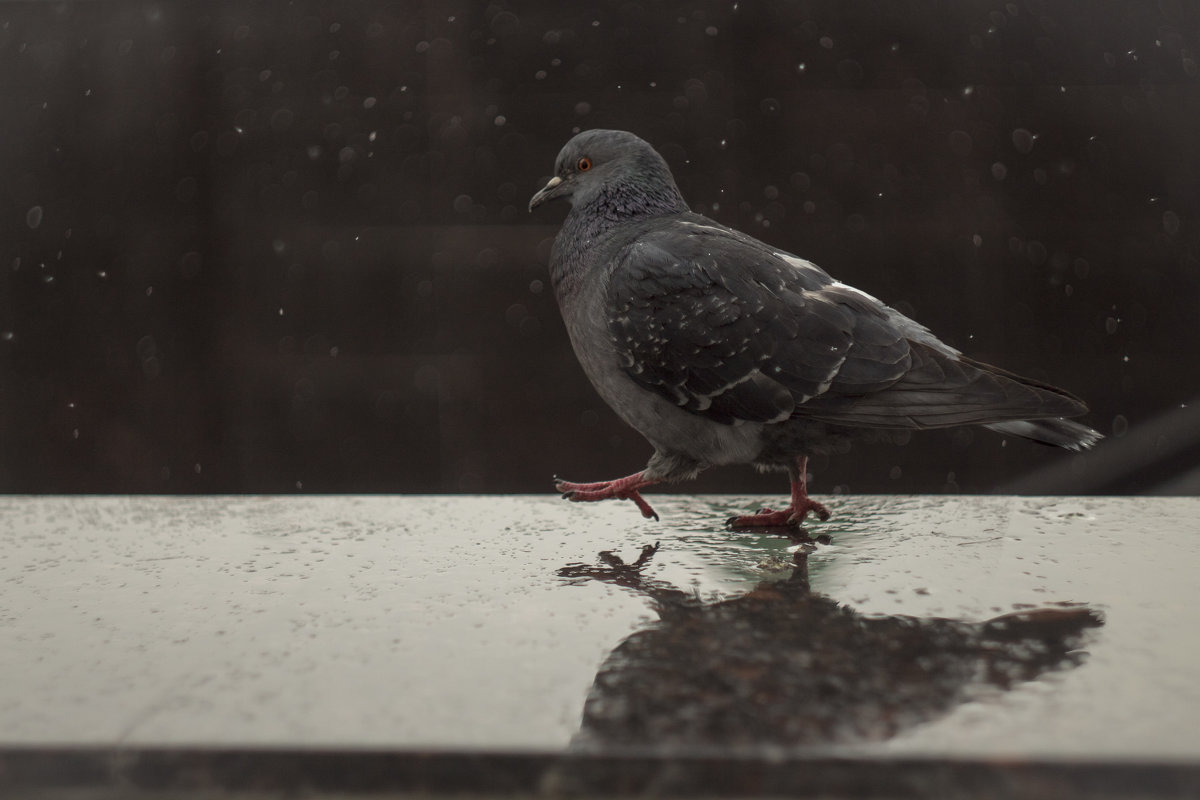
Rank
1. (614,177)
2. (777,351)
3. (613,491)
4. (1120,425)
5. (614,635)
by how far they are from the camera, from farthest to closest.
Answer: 1. (1120,425)
2. (614,177)
3. (613,491)
4. (777,351)
5. (614,635)

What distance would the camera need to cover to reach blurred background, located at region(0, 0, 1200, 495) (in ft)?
12.9

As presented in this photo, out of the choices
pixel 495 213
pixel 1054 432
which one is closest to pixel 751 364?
pixel 1054 432

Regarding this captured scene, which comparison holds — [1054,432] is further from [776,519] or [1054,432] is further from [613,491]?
[613,491]

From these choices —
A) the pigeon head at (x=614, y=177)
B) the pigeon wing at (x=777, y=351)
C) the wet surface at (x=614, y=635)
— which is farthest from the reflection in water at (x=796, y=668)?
the pigeon head at (x=614, y=177)

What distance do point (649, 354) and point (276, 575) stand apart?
0.91 meters

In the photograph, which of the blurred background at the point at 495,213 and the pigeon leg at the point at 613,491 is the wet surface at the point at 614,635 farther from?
the blurred background at the point at 495,213

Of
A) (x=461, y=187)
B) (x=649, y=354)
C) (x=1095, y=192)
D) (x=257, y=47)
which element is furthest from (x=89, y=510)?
(x=1095, y=192)

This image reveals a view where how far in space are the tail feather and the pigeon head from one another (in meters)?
0.95

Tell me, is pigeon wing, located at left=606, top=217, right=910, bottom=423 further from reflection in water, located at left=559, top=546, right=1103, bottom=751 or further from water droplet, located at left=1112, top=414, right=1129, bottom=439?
water droplet, located at left=1112, top=414, right=1129, bottom=439

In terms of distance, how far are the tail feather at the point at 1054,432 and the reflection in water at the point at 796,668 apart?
54 cm

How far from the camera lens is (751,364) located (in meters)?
2.14

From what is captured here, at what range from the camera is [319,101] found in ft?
13.4

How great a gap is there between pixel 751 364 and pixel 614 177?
25.2 inches

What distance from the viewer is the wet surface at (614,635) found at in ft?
4.07
